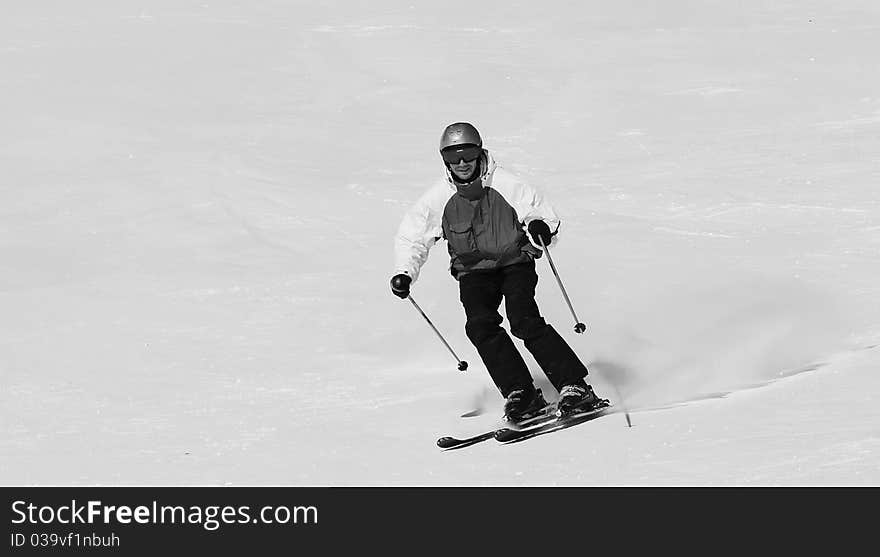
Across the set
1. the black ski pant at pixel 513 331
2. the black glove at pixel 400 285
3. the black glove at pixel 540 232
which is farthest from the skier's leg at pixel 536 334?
the black glove at pixel 400 285

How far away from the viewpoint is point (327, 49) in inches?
744

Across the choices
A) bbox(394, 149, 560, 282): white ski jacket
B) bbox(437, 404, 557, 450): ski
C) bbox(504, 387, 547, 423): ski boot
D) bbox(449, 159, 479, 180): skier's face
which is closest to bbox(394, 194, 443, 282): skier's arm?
bbox(394, 149, 560, 282): white ski jacket

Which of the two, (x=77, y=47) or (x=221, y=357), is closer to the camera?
(x=221, y=357)

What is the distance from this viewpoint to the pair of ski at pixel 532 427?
6184 millimetres

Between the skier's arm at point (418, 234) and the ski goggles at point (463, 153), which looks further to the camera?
the skier's arm at point (418, 234)

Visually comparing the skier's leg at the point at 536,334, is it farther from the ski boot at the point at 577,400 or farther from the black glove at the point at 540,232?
the black glove at the point at 540,232

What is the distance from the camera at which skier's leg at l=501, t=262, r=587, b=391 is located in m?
6.52

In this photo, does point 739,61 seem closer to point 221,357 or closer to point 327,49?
point 327,49

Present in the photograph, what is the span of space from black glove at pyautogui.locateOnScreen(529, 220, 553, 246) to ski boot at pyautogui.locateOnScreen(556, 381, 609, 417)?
70 cm

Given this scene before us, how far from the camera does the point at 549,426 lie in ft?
20.7

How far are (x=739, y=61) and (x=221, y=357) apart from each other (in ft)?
36.2

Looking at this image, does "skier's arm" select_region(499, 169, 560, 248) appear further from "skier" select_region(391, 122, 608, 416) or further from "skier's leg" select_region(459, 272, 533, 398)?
"skier's leg" select_region(459, 272, 533, 398)

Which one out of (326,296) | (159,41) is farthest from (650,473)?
(159,41)

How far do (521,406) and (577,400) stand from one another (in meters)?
0.28
